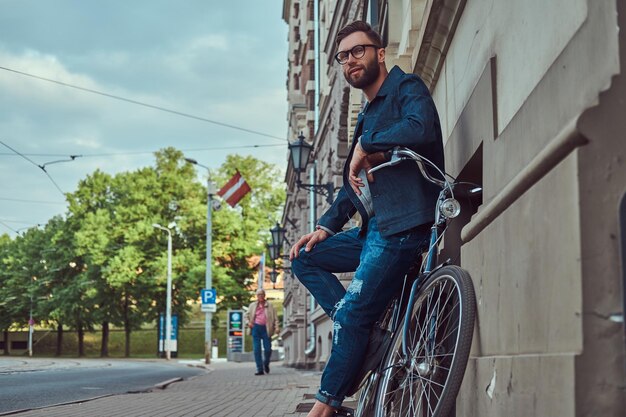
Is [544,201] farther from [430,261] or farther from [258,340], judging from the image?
[258,340]

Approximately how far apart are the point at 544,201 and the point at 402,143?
3.91 feet

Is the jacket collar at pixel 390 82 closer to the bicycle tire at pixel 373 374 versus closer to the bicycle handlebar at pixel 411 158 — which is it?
the bicycle handlebar at pixel 411 158

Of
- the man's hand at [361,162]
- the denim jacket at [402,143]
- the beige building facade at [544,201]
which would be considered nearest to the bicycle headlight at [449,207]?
the beige building facade at [544,201]

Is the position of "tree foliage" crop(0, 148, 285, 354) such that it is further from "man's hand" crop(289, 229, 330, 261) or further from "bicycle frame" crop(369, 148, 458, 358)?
"bicycle frame" crop(369, 148, 458, 358)

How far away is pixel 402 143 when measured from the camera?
383cm

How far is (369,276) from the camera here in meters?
3.94

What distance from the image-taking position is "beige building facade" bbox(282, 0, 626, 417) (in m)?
2.25

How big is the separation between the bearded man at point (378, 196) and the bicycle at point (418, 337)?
0.23 feet

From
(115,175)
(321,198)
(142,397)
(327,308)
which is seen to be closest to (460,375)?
(327,308)

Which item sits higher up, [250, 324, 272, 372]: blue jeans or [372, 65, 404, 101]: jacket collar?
[372, 65, 404, 101]: jacket collar

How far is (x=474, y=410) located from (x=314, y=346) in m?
19.5

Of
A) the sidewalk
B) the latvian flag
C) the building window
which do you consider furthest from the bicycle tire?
the latvian flag

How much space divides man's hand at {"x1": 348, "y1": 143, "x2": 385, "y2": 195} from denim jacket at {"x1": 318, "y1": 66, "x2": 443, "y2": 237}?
3 cm

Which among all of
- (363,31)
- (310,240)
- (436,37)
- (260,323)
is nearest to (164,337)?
(260,323)
